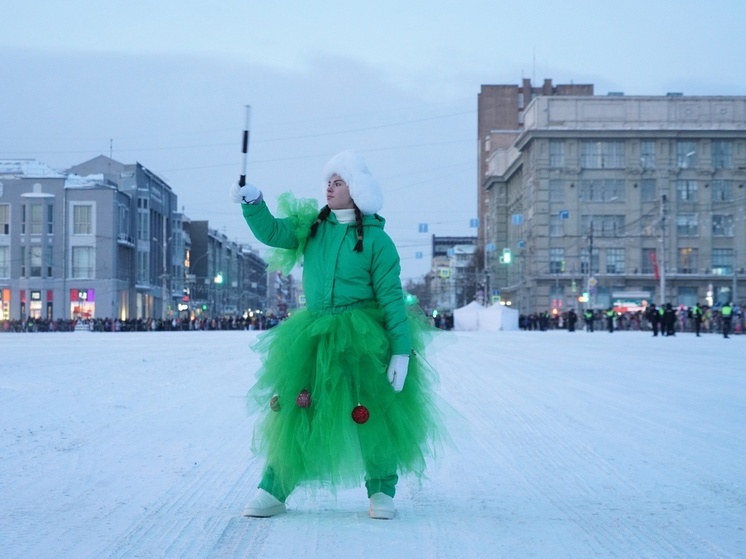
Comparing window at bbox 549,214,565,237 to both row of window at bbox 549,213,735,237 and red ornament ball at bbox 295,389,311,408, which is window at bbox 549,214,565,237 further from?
red ornament ball at bbox 295,389,311,408

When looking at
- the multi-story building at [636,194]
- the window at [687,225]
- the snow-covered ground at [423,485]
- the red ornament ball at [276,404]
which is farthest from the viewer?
the window at [687,225]

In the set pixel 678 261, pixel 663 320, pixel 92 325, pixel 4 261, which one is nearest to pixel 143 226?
pixel 4 261

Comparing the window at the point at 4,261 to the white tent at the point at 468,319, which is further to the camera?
the window at the point at 4,261

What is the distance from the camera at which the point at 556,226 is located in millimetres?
83188

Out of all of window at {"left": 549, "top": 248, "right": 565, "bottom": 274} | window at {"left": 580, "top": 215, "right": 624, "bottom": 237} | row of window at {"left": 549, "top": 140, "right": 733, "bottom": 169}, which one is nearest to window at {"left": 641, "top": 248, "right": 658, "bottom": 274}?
window at {"left": 580, "top": 215, "right": 624, "bottom": 237}

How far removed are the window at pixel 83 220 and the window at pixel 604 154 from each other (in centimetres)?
3944

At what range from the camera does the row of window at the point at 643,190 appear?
269 ft

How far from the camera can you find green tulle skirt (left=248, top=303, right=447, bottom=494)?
4.70 meters

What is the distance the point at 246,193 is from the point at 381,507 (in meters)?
1.64

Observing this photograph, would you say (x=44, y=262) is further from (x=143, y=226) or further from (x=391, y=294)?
(x=391, y=294)

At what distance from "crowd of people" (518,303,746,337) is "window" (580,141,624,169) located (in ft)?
39.5

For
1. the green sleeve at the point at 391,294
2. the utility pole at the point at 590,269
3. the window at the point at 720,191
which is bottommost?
the green sleeve at the point at 391,294

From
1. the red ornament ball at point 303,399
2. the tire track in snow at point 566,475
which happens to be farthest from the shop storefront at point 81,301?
the red ornament ball at point 303,399

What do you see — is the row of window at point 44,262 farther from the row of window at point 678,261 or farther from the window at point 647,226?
the window at point 647,226
